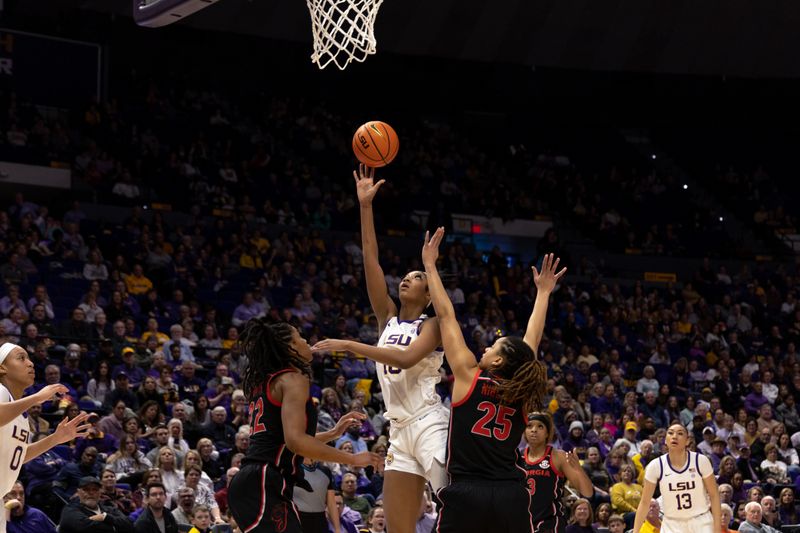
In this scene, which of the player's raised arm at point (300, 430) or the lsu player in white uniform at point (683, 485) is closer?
the player's raised arm at point (300, 430)

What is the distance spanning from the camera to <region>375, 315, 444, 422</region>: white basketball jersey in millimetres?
6461

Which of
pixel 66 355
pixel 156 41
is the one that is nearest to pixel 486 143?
pixel 156 41

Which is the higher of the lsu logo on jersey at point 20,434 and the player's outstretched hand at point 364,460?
the lsu logo on jersey at point 20,434

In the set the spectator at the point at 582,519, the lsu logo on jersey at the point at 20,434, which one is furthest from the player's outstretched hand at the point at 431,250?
the spectator at the point at 582,519

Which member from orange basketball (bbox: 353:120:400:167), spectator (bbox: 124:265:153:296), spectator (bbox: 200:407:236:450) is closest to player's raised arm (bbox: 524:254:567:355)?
orange basketball (bbox: 353:120:400:167)

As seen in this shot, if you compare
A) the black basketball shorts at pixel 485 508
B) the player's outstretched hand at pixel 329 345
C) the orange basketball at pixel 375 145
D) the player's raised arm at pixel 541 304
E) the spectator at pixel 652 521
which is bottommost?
the spectator at pixel 652 521

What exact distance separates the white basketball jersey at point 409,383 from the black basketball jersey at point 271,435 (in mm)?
955

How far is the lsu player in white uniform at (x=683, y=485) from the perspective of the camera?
9922mm

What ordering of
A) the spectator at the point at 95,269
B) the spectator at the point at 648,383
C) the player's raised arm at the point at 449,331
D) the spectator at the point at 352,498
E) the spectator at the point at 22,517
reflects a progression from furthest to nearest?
the spectator at the point at 648,383 < the spectator at the point at 95,269 < the spectator at the point at 352,498 < the spectator at the point at 22,517 < the player's raised arm at the point at 449,331

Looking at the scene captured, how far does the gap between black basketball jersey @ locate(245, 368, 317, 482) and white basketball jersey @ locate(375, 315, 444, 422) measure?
3.13 ft

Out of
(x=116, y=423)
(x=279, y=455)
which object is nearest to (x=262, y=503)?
(x=279, y=455)

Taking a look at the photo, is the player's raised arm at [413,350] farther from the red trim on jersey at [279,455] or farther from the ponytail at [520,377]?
the ponytail at [520,377]

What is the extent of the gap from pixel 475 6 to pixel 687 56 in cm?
522

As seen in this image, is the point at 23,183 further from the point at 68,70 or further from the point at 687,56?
the point at 687,56
